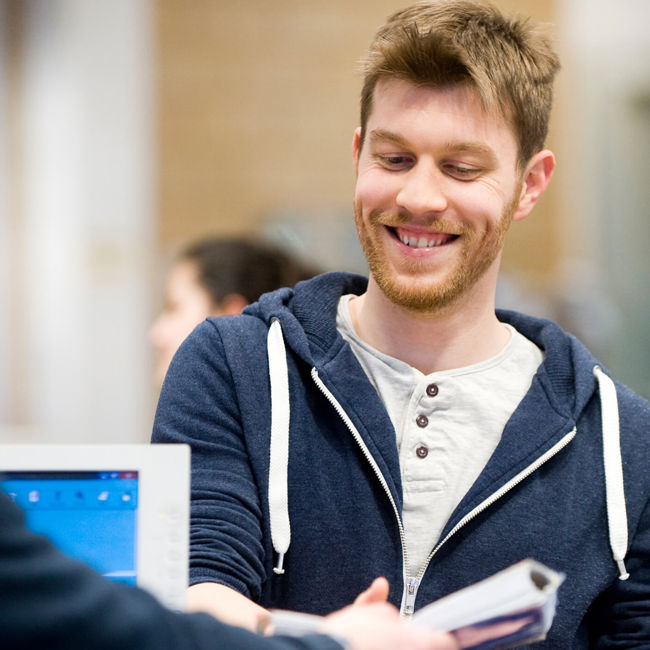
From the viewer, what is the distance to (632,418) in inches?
63.8

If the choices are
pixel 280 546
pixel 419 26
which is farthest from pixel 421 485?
pixel 419 26

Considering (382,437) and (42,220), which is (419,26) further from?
(42,220)

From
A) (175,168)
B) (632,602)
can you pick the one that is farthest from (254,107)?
(632,602)

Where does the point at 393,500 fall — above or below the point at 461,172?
below

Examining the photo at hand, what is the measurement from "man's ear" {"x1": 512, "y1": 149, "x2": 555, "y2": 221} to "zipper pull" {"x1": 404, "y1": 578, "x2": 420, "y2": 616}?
23.0 inches

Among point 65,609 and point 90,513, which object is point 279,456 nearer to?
point 90,513

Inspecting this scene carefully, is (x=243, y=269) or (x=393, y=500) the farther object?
(x=243, y=269)

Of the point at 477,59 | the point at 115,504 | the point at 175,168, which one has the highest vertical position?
the point at 477,59

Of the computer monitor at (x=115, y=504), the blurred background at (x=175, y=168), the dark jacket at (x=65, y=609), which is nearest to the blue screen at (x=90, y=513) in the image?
the computer monitor at (x=115, y=504)

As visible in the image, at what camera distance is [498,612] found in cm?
107

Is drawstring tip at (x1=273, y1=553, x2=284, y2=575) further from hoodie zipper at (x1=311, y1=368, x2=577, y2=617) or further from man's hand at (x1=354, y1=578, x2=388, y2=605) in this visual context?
man's hand at (x1=354, y1=578, x2=388, y2=605)

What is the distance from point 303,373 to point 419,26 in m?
0.53

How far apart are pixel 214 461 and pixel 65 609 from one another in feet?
2.05

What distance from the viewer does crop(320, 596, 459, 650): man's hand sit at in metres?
1.05
